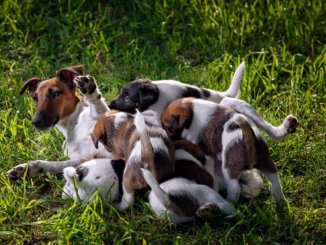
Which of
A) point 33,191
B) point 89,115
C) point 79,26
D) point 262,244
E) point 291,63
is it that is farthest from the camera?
point 79,26

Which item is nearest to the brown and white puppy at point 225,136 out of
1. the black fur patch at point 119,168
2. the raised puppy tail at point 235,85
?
the black fur patch at point 119,168

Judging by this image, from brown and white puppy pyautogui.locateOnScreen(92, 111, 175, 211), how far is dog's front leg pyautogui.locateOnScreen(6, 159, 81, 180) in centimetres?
42

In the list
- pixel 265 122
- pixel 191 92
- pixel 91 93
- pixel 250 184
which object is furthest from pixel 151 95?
pixel 250 184

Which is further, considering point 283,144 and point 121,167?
point 283,144

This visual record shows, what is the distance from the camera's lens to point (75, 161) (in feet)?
20.9

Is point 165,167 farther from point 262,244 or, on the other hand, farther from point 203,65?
point 203,65

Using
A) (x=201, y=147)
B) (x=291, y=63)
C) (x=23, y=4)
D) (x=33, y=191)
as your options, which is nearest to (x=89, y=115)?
(x=33, y=191)

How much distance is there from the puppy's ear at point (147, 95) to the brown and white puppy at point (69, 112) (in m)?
0.42

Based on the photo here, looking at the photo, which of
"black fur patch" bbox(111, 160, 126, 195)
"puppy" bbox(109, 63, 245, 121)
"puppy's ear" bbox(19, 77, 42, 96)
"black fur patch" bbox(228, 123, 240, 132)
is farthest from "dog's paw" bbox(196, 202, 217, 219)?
"puppy's ear" bbox(19, 77, 42, 96)

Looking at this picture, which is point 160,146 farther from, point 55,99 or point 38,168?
point 55,99

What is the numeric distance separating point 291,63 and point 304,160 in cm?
170

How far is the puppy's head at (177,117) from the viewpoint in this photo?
5777 mm

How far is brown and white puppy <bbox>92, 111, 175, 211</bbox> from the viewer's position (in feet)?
17.7

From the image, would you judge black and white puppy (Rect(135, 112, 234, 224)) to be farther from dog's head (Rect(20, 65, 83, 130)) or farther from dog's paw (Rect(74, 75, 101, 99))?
dog's head (Rect(20, 65, 83, 130))
